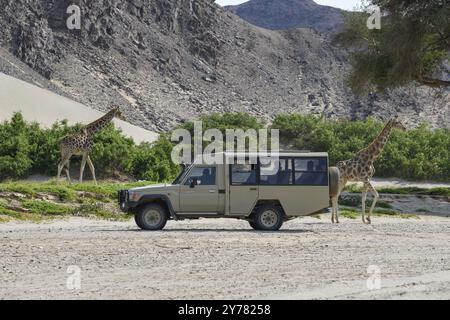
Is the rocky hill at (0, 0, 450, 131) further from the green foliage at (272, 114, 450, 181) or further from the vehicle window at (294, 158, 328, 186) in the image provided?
the vehicle window at (294, 158, 328, 186)

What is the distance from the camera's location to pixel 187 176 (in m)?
22.6

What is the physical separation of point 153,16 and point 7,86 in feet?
141

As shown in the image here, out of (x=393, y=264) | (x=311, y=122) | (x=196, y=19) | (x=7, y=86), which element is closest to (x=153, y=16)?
(x=196, y=19)

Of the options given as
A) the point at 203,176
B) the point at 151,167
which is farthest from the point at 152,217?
the point at 151,167

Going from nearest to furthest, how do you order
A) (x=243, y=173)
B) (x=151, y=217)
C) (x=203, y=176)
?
(x=151, y=217) → (x=203, y=176) → (x=243, y=173)

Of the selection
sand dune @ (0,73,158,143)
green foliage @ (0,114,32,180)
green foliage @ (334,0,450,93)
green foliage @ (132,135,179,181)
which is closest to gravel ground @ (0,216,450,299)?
green foliage @ (0,114,32,180)

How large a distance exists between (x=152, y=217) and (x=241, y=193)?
2.49 metres

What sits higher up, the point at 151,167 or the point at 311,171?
the point at 151,167

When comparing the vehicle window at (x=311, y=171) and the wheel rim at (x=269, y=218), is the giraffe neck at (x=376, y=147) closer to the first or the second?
the vehicle window at (x=311, y=171)

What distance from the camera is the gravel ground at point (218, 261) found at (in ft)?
39.9

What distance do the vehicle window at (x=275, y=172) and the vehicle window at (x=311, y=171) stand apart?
0.25 m

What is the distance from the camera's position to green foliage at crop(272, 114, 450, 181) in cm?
4506

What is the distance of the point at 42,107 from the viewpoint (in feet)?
228

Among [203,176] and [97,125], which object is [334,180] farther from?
[97,125]
